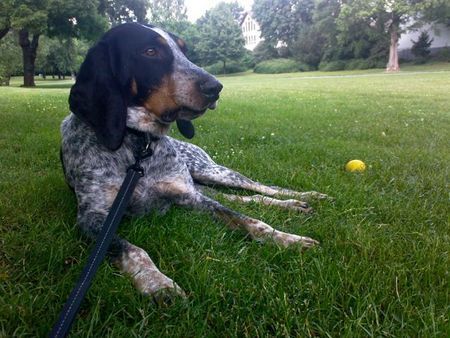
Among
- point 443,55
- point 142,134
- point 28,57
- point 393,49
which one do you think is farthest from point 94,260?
point 443,55

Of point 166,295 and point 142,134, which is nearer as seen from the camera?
point 166,295

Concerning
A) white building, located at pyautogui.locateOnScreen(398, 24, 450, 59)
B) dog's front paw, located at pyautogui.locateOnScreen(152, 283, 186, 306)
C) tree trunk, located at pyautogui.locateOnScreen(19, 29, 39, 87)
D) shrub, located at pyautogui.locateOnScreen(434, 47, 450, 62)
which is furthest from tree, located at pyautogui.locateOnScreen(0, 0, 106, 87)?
white building, located at pyautogui.locateOnScreen(398, 24, 450, 59)

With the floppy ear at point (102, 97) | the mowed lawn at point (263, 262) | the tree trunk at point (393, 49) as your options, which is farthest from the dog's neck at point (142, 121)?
the tree trunk at point (393, 49)

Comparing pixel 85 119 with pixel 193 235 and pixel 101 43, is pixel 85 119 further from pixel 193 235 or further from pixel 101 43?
pixel 193 235

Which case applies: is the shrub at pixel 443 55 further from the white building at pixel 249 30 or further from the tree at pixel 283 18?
the white building at pixel 249 30

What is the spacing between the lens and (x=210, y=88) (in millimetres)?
2799

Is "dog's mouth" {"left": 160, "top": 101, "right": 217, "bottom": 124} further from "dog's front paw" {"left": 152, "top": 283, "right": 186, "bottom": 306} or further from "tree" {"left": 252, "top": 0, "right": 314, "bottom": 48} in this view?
"tree" {"left": 252, "top": 0, "right": 314, "bottom": 48}

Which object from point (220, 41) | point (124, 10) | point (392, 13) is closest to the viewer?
point (124, 10)

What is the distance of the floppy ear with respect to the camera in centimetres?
272

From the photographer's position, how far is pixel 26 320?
5.94 feet

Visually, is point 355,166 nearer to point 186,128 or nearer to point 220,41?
point 186,128

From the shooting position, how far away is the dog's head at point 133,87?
108 inches

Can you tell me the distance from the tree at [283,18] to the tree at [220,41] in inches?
289

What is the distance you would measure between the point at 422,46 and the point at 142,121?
5159 centimetres
